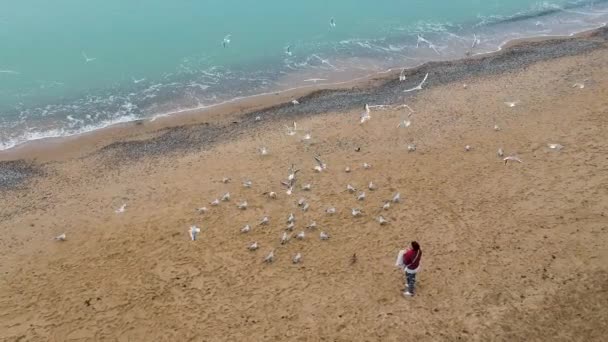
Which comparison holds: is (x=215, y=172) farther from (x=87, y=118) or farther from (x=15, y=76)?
(x=15, y=76)

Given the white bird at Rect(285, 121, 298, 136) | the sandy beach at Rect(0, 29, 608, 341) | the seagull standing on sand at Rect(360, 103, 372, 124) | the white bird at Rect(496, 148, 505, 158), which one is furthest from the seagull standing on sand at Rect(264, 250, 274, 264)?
the seagull standing on sand at Rect(360, 103, 372, 124)

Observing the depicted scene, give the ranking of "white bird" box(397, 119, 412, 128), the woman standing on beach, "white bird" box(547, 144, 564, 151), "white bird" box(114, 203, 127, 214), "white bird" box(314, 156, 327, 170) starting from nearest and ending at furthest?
the woman standing on beach, "white bird" box(114, 203, 127, 214), "white bird" box(547, 144, 564, 151), "white bird" box(314, 156, 327, 170), "white bird" box(397, 119, 412, 128)

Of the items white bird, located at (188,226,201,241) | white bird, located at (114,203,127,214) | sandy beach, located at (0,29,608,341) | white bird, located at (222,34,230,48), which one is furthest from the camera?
white bird, located at (222,34,230,48)

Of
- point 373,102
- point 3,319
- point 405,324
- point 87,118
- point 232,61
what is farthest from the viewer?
point 232,61

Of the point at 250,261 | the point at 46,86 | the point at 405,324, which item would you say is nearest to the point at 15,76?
the point at 46,86

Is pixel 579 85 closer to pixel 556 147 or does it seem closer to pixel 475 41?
pixel 556 147

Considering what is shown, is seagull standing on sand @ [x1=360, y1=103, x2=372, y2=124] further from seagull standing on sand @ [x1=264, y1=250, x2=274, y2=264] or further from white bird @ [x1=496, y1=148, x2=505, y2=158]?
seagull standing on sand @ [x1=264, y1=250, x2=274, y2=264]
